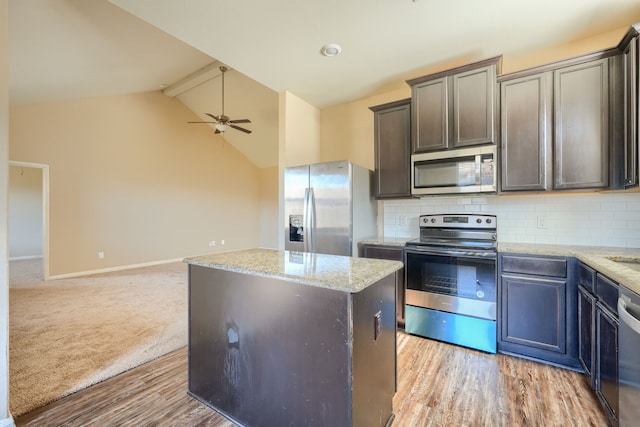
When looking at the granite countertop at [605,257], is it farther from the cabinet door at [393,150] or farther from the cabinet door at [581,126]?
the cabinet door at [393,150]

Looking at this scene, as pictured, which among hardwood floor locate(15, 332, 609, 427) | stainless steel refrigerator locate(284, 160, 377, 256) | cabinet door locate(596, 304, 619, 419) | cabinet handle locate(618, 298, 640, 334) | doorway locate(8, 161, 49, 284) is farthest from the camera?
doorway locate(8, 161, 49, 284)

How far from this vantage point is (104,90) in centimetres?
493

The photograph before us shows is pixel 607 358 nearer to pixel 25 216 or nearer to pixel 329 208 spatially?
pixel 329 208

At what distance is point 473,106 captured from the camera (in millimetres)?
2555

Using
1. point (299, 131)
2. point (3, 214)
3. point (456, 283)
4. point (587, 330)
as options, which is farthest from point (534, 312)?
point (3, 214)

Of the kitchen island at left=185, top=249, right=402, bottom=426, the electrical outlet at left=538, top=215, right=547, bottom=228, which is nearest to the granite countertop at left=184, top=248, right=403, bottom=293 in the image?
the kitchen island at left=185, top=249, right=402, bottom=426

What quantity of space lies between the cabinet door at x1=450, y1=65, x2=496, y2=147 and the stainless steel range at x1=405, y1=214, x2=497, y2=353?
78 centimetres

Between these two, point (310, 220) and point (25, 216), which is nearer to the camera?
point (310, 220)

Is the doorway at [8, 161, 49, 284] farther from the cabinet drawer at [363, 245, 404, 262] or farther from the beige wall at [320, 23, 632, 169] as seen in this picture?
the cabinet drawer at [363, 245, 404, 262]

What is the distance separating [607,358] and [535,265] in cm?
76

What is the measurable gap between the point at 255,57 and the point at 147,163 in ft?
14.8

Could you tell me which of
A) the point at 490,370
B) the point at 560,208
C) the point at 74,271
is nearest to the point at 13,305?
the point at 74,271

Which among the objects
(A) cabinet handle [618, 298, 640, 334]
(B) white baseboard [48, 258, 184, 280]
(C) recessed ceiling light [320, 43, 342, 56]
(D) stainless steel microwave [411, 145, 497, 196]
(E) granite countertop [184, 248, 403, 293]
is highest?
(C) recessed ceiling light [320, 43, 342, 56]

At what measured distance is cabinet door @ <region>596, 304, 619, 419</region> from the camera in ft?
4.79
